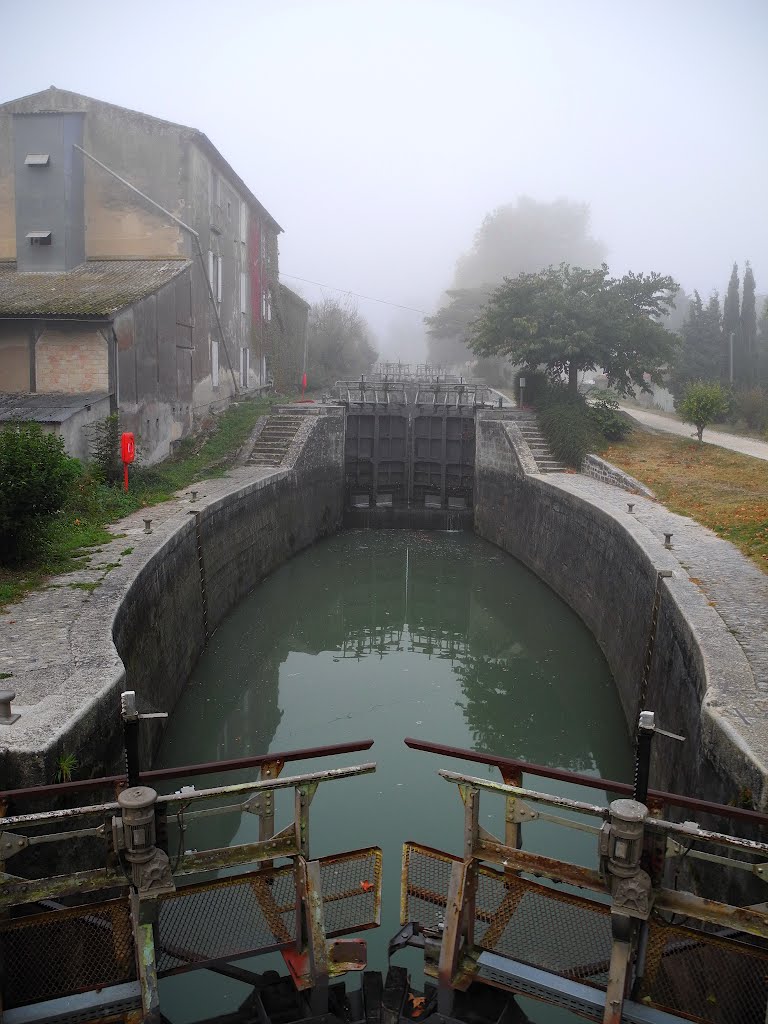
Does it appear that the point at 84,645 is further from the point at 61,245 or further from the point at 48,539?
the point at 61,245

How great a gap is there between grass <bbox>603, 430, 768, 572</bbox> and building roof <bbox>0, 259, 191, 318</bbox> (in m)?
10.7

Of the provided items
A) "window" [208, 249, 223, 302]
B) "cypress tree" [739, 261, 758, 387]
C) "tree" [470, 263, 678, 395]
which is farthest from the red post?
"cypress tree" [739, 261, 758, 387]

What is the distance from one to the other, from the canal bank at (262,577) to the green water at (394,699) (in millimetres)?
474

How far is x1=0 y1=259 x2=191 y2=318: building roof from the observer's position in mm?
14702

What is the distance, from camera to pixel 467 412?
21.6 m

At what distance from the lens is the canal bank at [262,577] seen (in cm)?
542

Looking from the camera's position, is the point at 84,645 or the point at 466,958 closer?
the point at 466,958

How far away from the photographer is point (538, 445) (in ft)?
65.8

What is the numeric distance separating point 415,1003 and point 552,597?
A: 10.7 metres

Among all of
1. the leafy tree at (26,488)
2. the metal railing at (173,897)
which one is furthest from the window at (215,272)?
the metal railing at (173,897)

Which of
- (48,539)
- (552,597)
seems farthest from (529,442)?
(48,539)

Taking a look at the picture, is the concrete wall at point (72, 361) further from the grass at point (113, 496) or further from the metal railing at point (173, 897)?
the metal railing at point (173, 897)

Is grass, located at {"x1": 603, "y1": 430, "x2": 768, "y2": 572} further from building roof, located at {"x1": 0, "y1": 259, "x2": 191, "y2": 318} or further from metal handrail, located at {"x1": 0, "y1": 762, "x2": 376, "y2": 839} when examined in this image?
building roof, located at {"x1": 0, "y1": 259, "x2": 191, "y2": 318}

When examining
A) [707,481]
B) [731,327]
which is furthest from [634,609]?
[731,327]
